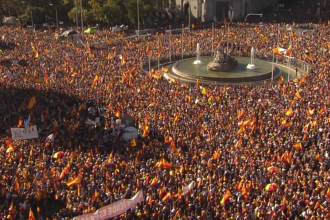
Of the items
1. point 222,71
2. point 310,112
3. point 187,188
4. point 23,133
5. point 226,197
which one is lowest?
point 226,197

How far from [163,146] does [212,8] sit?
161 feet

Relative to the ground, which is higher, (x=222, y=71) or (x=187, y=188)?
(x=222, y=71)

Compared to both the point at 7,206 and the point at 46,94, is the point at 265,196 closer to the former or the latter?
the point at 7,206

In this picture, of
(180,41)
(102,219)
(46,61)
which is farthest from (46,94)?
(180,41)

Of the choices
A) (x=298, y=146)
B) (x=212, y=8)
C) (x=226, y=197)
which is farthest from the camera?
(x=212, y=8)

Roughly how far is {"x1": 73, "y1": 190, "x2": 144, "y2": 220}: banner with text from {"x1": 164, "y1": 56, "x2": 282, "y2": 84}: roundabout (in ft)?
68.0

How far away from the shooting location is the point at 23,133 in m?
21.8

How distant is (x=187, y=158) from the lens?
20.1 m

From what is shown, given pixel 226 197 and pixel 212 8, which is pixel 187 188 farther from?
pixel 212 8

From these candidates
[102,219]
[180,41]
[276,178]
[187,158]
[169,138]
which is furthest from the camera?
[180,41]

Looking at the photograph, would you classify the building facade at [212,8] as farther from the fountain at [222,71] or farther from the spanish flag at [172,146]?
the spanish flag at [172,146]

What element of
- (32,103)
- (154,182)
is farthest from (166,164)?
(32,103)

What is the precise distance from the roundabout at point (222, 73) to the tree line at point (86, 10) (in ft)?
70.0

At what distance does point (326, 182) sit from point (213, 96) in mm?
12168
